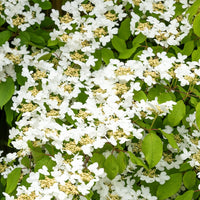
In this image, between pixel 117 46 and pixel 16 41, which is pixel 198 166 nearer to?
pixel 117 46

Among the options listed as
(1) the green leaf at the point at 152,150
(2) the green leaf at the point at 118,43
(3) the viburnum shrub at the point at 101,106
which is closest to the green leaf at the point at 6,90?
(3) the viburnum shrub at the point at 101,106

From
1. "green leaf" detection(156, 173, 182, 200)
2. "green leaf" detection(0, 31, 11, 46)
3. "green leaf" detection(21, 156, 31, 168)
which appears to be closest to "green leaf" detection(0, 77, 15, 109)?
"green leaf" detection(0, 31, 11, 46)

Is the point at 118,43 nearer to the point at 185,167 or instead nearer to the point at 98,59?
the point at 98,59

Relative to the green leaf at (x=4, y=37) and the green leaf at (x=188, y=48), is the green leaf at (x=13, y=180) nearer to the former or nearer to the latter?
the green leaf at (x=4, y=37)

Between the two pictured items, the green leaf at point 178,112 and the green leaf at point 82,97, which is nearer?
the green leaf at point 178,112

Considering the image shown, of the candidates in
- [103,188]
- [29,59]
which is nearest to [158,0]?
[29,59]

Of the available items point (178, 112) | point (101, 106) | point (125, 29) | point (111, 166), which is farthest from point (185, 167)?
point (125, 29)

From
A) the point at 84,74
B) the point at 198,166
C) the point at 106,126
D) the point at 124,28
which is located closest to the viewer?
the point at 106,126
